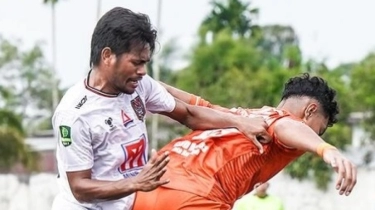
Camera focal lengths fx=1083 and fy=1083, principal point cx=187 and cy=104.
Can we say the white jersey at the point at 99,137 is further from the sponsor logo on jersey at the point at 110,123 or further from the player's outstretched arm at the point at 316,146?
the player's outstretched arm at the point at 316,146

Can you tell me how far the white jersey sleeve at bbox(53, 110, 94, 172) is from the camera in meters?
5.51

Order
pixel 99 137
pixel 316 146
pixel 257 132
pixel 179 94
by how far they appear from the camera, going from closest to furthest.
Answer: pixel 316 146
pixel 99 137
pixel 257 132
pixel 179 94

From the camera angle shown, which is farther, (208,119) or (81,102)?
(208,119)

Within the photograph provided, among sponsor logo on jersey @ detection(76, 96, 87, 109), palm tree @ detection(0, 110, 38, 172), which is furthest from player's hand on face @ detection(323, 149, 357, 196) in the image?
palm tree @ detection(0, 110, 38, 172)

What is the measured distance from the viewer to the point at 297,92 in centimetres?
630

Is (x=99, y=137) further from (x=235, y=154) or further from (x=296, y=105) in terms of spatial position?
(x=296, y=105)

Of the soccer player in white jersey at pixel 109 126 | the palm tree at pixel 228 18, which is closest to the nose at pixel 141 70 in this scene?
the soccer player in white jersey at pixel 109 126

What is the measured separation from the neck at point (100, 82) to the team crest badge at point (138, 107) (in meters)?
0.18

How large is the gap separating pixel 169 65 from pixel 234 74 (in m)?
18.1

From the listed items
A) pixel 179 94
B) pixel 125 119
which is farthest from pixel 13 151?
pixel 125 119

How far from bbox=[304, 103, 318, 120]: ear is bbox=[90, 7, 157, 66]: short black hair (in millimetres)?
1093

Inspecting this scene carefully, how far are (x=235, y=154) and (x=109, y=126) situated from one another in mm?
787

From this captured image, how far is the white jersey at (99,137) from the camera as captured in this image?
18.2ft

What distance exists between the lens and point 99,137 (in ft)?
18.4
